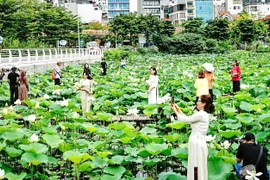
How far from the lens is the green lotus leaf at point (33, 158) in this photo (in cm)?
594

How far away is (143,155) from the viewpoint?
6.20 meters

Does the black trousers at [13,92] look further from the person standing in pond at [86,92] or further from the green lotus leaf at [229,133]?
the green lotus leaf at [229,133]

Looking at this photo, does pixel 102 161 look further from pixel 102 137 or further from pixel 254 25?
pixel 254 25

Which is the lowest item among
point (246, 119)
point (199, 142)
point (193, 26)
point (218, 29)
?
point (246, 119)

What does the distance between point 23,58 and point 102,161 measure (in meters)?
16.2

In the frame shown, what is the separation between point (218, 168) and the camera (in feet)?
18.1

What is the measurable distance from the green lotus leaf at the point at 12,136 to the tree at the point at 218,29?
40.9 meters

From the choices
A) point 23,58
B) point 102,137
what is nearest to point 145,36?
point 23,58

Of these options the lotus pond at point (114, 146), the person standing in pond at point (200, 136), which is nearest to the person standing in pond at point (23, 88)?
the lotus pond at point (114, 146)

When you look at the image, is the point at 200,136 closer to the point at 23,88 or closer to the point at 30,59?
the point at 23,88

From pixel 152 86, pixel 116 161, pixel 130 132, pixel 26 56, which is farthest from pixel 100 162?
pixel 26 56

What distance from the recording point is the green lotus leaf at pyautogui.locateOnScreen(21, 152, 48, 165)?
5.94 m

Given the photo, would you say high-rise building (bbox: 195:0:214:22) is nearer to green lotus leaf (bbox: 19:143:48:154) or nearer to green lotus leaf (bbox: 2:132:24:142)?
green lotus leaf (bbox: 2:132:24:142)

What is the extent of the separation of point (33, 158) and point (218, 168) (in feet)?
7.29
